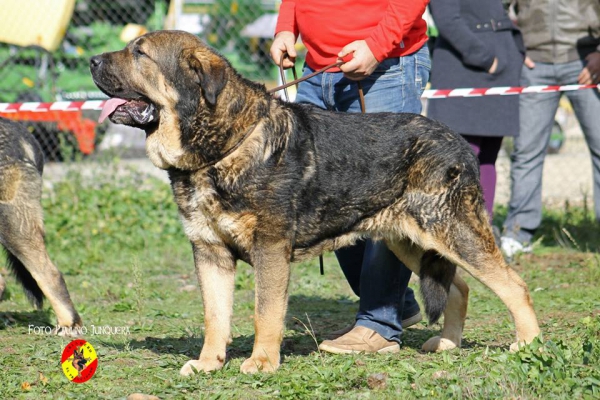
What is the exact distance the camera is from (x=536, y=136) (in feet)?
24.4

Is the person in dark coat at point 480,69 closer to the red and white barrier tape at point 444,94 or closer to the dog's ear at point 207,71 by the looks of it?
the red and white barrier tape at point 444,94

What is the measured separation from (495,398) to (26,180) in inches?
130

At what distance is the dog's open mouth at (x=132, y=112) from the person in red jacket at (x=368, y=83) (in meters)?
1.07

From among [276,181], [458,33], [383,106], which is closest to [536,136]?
[458,33]

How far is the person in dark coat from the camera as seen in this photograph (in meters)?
6.58

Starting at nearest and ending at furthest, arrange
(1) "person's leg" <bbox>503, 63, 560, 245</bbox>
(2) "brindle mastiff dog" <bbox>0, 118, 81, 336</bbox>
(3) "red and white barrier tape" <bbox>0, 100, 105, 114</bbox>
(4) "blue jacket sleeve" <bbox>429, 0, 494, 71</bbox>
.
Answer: (2) "brindle mastiff dog" <bbox>0, 118, 81, 336</bbox>, (4) "blue jacket sleeve" <bbox>429, 0, 494, 71</bbox>, (3) "red and white barrier tape" <bbox>0, 100, 105, 114</bbox>, (1) "person's leg" <bbox>503, 63, 560, 245</bbox>

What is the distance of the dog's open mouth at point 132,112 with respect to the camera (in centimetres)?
402

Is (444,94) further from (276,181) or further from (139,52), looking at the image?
(139,52)

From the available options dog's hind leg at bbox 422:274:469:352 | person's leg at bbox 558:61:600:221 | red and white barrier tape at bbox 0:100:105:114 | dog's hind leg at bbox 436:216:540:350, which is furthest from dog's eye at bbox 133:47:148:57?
person's leg at bbox 558:61:600:221

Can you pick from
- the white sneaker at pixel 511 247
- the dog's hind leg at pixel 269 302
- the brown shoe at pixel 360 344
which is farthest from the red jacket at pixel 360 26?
the white sneaker at pixel 511 247

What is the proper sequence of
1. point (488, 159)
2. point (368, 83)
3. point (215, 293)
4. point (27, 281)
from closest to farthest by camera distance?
1. point (215, 293)
2. point (368, 83)
3. point (27, 281)
4. point (488, 159)

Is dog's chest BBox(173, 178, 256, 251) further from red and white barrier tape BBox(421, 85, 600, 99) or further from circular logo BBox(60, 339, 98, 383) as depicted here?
red and white barrier tape BBox(421, 85, 600, 99)

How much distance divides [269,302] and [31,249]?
1.97m

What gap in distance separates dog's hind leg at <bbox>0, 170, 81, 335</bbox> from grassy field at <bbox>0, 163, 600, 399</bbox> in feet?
0.67
